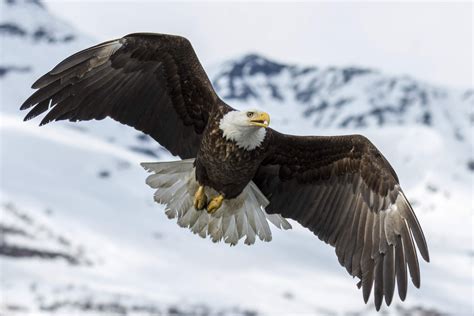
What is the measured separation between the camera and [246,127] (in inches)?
388

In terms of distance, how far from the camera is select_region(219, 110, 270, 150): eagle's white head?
9.70m

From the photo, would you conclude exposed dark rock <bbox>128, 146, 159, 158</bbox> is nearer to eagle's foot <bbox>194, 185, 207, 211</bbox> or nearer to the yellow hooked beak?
eagle's foot <bbox>194, 185, 207, 211</bbox>

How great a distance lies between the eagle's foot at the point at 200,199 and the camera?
10703 millimetres

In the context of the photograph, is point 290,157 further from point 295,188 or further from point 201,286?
point 201,286

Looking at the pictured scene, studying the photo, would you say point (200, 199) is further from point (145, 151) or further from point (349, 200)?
point (145, 151)

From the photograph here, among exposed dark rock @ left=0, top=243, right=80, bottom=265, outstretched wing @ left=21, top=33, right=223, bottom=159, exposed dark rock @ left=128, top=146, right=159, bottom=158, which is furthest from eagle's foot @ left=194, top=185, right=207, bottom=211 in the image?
exposed dark rock @ left=128, top=146, right=159, bottom=158

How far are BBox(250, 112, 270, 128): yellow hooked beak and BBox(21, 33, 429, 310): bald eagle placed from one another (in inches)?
2.6

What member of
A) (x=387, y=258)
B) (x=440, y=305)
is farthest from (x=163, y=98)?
(x=440, y=305)

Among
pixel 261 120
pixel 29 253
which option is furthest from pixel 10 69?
pixel 261 120

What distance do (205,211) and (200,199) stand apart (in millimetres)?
251

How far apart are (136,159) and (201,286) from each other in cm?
4057

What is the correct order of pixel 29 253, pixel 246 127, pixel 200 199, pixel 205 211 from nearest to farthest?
pixel 246 127, pixel 200 199, pixel 205 211, pixel 29 253

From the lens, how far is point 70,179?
441 feet

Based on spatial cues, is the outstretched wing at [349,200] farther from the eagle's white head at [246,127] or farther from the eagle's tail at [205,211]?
the eagle's white head at [246,127]
